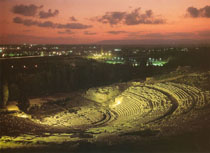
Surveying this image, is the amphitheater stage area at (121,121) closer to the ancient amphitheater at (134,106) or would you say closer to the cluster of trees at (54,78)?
the ancient amphitheater at (134,106)

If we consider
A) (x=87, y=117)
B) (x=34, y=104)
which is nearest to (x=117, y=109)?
(x=87, y=117)

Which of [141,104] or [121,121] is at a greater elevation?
[141,104]

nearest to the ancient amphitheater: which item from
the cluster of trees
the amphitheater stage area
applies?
the amphitheater stage area

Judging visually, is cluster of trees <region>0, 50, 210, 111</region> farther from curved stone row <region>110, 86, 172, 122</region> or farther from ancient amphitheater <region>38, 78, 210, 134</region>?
curved stone row <region>110, 86, 172, 122</region>

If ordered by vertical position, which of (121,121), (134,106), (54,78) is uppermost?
(54,78)

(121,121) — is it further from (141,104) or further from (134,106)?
(141,104)

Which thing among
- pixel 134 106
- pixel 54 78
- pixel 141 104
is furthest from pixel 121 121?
pixel 54 78

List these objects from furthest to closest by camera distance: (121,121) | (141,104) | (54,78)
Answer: (54,78)
(141,104)
(121,121)

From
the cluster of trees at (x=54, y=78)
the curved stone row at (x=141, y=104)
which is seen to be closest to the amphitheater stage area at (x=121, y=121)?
the curved stone row at (x=141, y=104)
